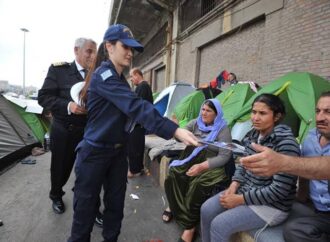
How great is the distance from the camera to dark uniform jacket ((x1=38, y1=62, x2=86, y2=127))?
9.20 feet

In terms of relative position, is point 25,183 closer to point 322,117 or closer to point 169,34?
point 322,117

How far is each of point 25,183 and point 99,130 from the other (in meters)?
2.99

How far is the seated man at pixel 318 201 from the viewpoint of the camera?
149 centimetres

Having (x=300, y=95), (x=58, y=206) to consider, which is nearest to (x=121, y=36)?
(x=58, y=206)

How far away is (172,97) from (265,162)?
5.78m

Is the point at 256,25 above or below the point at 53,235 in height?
above

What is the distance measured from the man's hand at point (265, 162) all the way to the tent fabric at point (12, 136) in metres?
4.63

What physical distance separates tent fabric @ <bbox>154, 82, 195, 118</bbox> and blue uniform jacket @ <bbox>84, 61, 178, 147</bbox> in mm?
4796

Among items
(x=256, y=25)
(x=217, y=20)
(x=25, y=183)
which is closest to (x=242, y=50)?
(x=256, y=25)

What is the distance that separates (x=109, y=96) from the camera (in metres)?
1.76

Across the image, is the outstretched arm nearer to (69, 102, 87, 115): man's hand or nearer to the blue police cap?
the blue police cap

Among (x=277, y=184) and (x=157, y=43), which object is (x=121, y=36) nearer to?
(x=277, y=184)

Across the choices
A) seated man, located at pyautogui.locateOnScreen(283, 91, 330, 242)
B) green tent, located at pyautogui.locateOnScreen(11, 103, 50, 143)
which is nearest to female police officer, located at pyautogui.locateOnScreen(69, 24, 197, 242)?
seated man, located at pyautogui.locateOnScreen(283, 91, 330, 242)

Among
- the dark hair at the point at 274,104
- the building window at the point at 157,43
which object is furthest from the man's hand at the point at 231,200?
the building window at the point at 157,43
